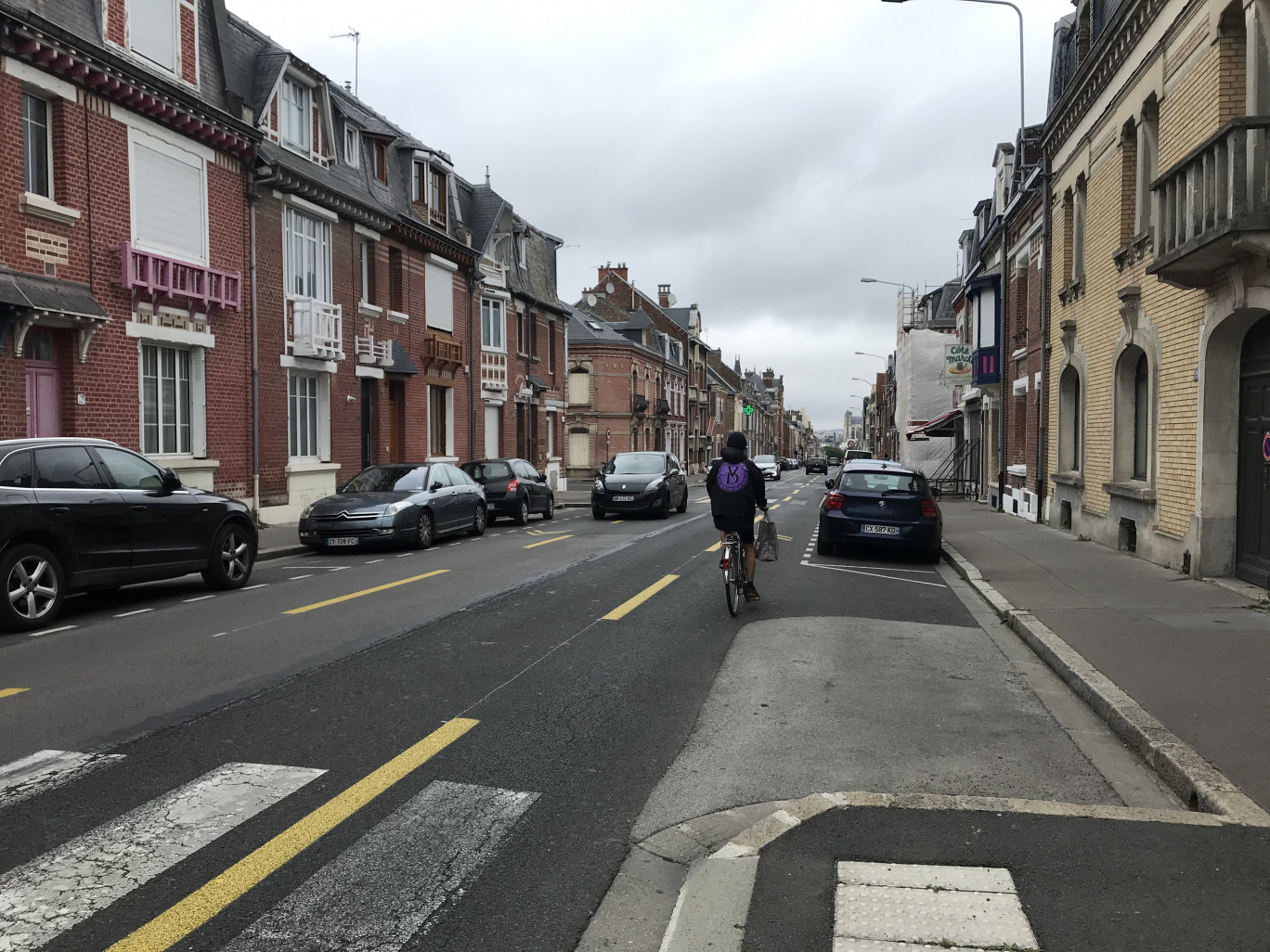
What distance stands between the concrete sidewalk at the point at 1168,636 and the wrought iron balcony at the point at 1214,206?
11.3ft

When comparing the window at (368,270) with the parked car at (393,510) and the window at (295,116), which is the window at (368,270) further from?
the parked car at (393,510)

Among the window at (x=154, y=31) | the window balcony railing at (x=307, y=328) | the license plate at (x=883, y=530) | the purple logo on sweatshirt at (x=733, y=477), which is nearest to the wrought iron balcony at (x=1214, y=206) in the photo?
the license plate at (x=883, y=530)

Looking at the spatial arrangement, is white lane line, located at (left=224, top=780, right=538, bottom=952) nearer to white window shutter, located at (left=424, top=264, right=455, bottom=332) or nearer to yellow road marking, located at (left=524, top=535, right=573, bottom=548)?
yellow road marking, located at (left=524, top=535, right=573, bottom=548)

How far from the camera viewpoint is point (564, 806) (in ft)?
14.0

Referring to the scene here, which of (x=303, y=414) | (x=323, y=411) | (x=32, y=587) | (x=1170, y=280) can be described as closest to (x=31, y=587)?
(x=32, y=587)

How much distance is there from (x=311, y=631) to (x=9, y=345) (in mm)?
8173

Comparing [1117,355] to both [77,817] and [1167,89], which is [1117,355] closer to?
[1167,89]

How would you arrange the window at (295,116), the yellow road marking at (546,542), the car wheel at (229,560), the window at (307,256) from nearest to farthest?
1. the car wheel at (229,560)
2. the yellow road marking at (546,542)
3. the window at (307,256)
4. the window at (295,116)

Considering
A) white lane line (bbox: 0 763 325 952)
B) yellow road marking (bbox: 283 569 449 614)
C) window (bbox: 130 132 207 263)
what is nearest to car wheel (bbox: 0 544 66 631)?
yellow road marking (bbox: 283 569 449 614)

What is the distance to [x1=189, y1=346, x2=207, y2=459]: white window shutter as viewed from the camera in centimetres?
1723

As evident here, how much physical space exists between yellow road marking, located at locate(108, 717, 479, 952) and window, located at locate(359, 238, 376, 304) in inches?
806

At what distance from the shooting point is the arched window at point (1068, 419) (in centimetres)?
1873

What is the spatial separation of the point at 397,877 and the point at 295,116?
68.2 feet

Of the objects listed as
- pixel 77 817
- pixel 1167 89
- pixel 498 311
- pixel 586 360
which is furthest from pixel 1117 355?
pixel 586 360
